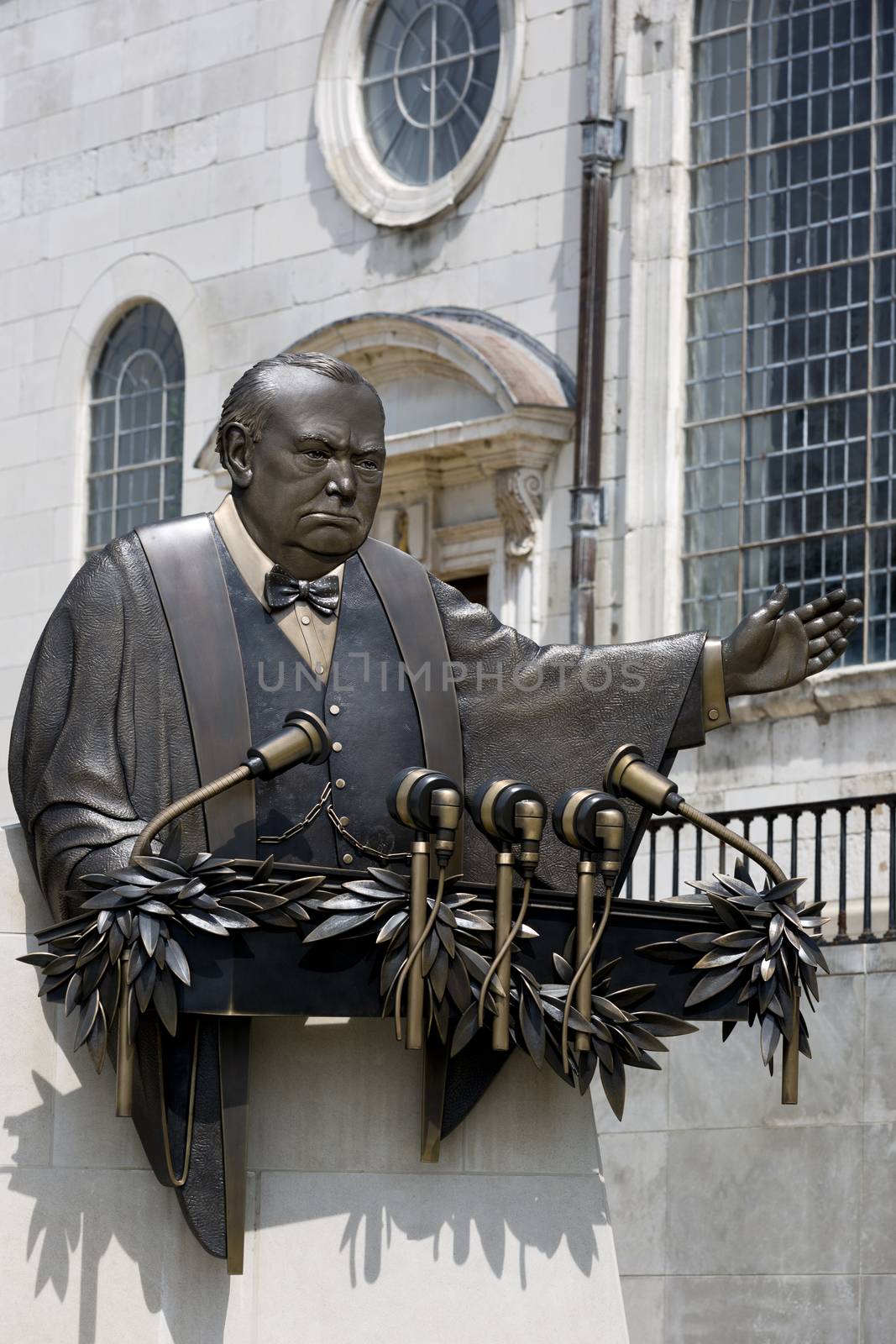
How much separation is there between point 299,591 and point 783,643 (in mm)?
1376

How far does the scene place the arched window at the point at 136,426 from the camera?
22.0 metres

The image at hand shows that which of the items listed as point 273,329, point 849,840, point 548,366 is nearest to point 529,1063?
point 849,840

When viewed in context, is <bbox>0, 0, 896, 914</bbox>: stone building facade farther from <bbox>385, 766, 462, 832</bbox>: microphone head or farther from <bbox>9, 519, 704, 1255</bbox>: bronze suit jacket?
<bbox>385, 766, 462, 832</bbox>: microphone head

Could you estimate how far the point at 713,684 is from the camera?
7738 millimetres

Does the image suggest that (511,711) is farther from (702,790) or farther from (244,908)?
(702,790)

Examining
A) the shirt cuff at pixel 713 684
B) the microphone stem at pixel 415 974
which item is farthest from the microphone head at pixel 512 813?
the shirt cuff at pixel 713 684

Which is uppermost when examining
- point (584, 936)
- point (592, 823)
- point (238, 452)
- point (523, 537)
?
point (523, 537)

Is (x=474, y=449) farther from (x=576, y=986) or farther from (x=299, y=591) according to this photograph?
(x=576, y=986)

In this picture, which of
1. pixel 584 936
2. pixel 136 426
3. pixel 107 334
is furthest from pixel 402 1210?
pixel 107 334

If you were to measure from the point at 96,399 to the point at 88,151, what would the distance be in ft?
6.82

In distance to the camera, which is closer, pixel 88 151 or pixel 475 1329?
pixel 475 1329

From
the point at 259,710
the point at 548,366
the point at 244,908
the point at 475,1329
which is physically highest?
the point at 548,366

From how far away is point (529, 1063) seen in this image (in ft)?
24.7

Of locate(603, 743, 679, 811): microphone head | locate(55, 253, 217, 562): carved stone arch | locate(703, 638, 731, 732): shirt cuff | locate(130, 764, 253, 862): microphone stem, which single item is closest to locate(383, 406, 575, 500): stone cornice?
locate(55, 253, 217, 562): carved stone arch
